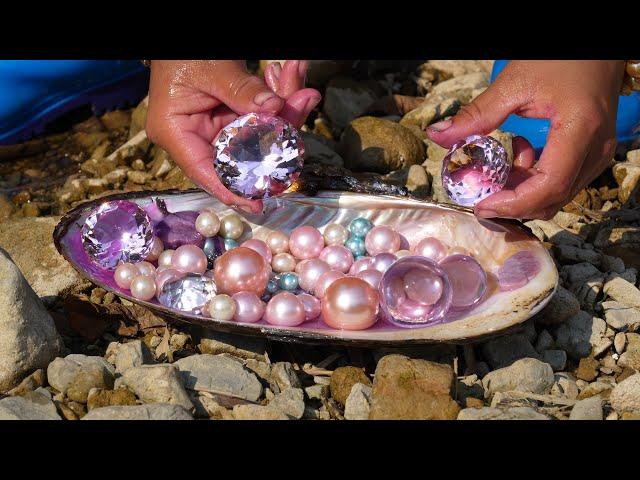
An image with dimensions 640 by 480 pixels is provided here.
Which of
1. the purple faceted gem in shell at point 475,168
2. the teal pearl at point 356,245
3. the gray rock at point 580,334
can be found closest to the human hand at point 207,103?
the teal pearl at point 356,245

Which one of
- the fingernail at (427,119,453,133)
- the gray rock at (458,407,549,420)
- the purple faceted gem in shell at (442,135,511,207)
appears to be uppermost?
the fingernail at (427,119,453,133)

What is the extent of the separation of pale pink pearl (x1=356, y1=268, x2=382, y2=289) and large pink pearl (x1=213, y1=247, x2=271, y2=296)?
36cm

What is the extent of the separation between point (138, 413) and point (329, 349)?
85cm

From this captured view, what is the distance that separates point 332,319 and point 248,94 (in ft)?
2.88

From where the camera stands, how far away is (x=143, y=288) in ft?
9.18

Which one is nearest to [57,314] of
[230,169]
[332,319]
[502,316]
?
[230,169]

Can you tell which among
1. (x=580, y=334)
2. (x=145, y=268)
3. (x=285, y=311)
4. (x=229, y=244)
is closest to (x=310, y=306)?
(x=285, y=311)

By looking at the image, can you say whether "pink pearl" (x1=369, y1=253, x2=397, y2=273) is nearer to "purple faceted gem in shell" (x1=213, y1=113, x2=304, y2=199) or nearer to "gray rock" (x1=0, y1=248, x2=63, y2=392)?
"purple faceted gem in shell" (x1=213, y1=113, x2=304, y2=199)

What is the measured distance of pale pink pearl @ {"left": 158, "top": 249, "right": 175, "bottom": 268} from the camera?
3023 millimetres

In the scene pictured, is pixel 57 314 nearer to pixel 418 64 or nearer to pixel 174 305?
pixel 174 305

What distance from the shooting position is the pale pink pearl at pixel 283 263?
3066 millimetres

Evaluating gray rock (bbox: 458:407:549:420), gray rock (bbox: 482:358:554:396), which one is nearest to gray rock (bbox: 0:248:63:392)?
gray rock (bbox: 458:407:549:420)

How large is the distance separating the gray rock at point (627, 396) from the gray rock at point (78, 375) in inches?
63.8

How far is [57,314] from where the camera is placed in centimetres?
299
